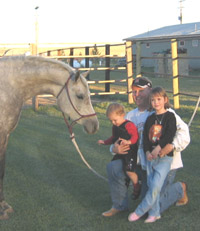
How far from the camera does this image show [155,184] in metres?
3.18

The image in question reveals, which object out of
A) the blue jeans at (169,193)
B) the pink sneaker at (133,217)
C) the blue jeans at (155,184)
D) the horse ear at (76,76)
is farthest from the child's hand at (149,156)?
the horse ear at (76,76)

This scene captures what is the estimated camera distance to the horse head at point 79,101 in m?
3.44

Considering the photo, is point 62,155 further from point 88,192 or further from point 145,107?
point 145,107

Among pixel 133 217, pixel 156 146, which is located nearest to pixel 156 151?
pixel 156 146

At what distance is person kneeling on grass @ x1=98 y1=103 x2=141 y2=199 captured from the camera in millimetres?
3244

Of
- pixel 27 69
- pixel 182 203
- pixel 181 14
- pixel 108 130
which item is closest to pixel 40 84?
pixel 27 69

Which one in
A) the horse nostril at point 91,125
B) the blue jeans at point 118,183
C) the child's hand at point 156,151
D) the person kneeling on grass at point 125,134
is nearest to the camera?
the child's hand at point 156,151

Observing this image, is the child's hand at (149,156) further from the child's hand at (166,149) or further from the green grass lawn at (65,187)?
the green grass lawn at (65,187)

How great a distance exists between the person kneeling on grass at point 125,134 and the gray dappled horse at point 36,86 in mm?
240

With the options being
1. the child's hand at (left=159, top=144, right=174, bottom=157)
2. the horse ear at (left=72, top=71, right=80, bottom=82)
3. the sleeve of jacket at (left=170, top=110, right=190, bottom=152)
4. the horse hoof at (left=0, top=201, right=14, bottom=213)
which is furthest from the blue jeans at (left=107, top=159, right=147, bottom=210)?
the horse hoof at (left=0, top=201, right=14, bottom=213)

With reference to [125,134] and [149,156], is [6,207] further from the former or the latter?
[149,156]

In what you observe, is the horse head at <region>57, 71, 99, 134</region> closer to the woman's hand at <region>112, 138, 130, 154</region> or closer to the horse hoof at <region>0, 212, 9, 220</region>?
the woman's hand at <region>112, 138, 130, 154</region>

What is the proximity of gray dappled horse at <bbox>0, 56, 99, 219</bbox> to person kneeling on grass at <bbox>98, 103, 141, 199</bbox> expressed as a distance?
24cm

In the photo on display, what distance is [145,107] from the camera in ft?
11.6
